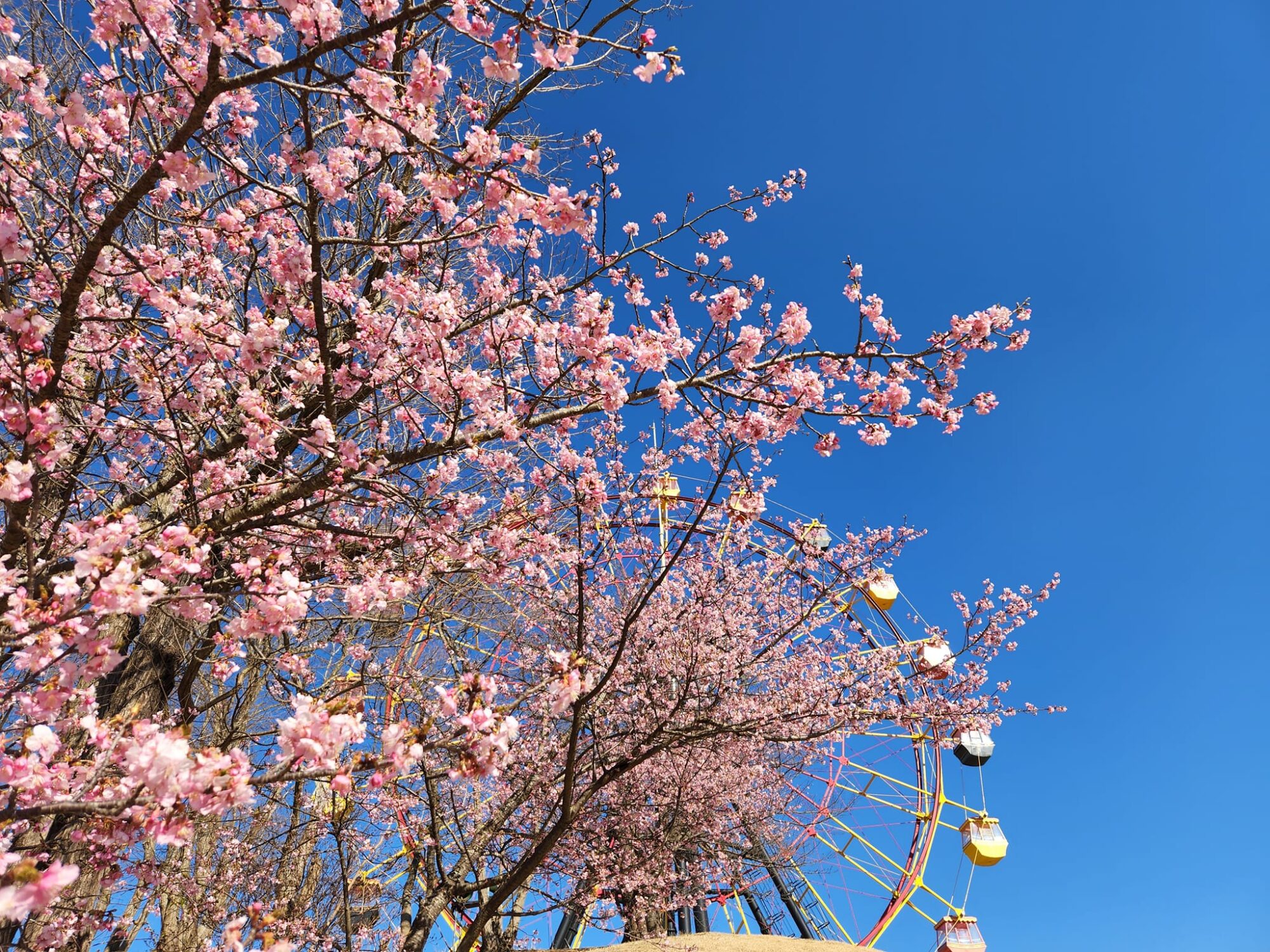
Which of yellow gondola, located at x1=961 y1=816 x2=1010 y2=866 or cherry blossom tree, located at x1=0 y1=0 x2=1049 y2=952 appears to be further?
yellow gondola, located at x1=961 y1=816 x2=1010 y2=866

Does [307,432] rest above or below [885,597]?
below

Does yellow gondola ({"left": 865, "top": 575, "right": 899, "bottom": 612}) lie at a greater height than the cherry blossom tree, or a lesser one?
greater

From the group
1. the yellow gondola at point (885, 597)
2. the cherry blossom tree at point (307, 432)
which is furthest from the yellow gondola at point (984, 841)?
the cherry blossom tree at point (307, 432)

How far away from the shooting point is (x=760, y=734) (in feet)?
16.1

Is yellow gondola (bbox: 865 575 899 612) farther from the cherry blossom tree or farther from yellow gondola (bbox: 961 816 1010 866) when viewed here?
the cherry blossom tree

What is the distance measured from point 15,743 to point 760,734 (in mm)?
4060

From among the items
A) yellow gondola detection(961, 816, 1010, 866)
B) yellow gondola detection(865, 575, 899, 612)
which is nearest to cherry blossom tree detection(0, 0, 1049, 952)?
yellow gondola detection(865, 575, 899, 612)

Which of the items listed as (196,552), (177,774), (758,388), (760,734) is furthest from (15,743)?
(760,734)

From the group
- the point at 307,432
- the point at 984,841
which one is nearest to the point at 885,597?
the point at 984,841

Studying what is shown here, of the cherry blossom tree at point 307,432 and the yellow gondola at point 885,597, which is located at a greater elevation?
the yellow gondola at point 885,597

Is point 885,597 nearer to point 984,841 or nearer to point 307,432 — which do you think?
point 984,841

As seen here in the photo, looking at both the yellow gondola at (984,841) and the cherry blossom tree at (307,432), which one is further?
the yellow gondola at (984,841)

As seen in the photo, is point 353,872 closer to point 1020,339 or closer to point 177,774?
point 177,774

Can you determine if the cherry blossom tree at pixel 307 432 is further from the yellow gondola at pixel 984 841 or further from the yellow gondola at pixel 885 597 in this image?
the yellow gondola at pixel 984 841
